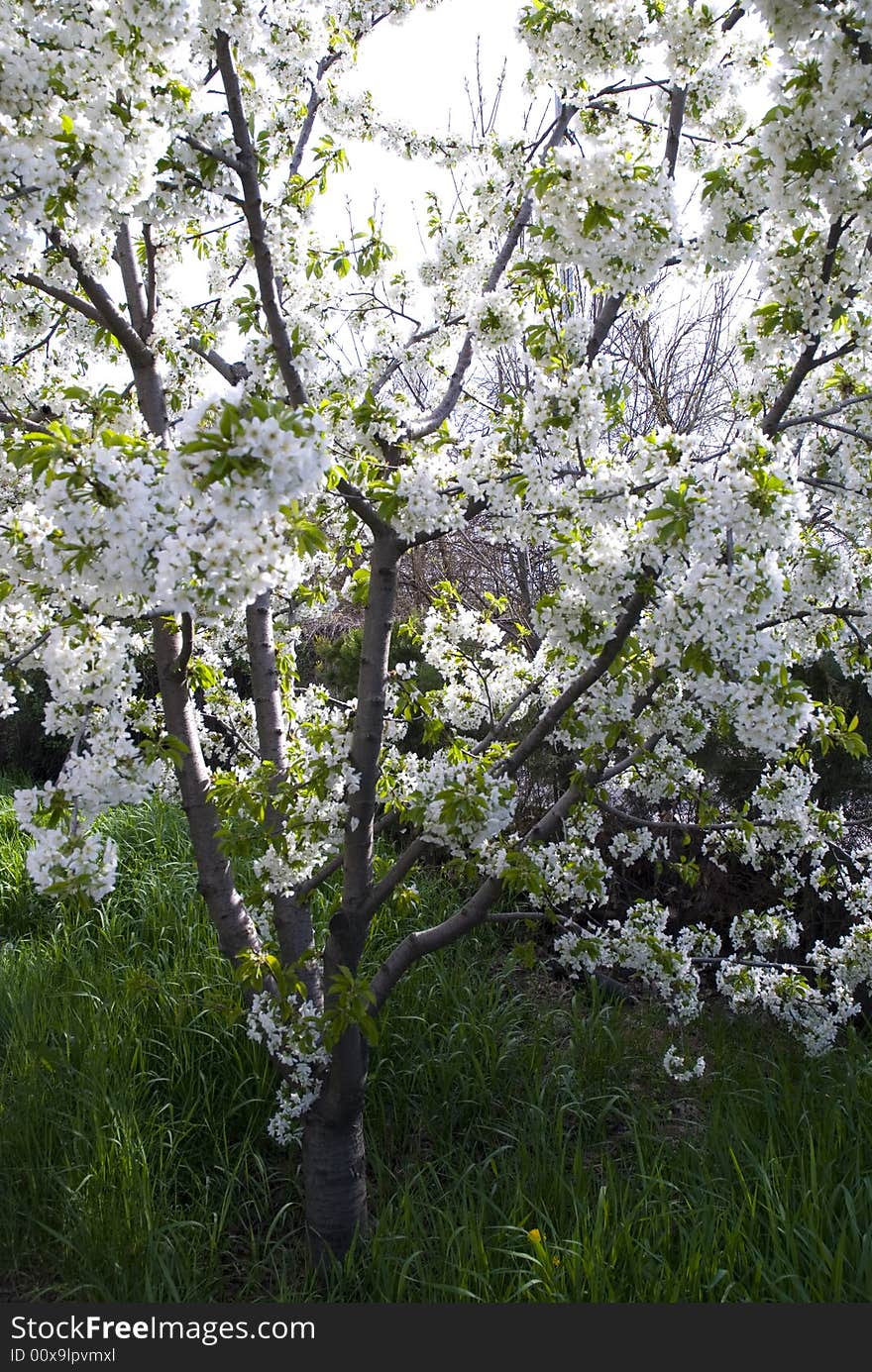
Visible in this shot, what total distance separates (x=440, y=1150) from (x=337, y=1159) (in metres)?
0.62

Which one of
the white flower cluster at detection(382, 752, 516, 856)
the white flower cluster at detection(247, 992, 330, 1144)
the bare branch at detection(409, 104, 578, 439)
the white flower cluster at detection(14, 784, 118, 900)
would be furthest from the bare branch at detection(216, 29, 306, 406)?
the white flower cluster at detection(247, 992, 330, 1144)

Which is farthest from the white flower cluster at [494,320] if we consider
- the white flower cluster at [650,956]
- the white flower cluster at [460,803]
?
the white flower cluster at [650,956]

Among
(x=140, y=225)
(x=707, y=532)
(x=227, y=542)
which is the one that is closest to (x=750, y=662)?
(x=707, y=532)

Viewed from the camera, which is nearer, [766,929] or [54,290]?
[54,290]

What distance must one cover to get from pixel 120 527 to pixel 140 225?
1.63 m

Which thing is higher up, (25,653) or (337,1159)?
(25,653)

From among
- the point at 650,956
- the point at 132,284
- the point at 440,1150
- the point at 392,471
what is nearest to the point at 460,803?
the point at 392,471

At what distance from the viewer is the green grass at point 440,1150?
8.48ft

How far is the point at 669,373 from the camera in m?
6.92

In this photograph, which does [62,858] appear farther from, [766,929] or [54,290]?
→ [766,929]

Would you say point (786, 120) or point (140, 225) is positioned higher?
point (140, 225)

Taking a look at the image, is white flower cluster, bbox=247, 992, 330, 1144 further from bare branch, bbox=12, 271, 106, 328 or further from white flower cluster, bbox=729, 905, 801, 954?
bare branch, bbox=12, 271, 106, 328

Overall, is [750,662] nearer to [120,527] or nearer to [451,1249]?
[120,527]

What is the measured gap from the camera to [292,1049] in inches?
115
